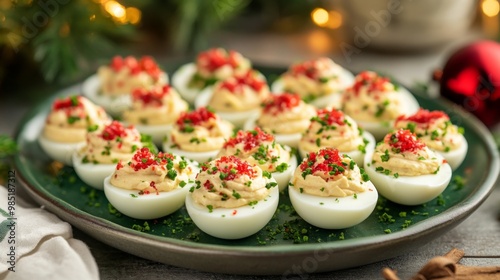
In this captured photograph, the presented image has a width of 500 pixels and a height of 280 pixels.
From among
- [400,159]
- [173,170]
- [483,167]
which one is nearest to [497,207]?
[483,167]

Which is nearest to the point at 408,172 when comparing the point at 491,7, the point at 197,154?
the point at 197,154

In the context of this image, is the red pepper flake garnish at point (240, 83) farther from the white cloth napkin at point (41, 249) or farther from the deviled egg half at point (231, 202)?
the white cloth napkin at point (41, 249)

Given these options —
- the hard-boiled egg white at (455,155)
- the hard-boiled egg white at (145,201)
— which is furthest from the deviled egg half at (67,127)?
the hard-boiled egg white at (455,155)

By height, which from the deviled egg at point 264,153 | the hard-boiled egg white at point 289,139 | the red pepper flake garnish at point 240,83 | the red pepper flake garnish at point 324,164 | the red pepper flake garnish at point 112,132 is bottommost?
the hard-boiled egg white at point 289,139

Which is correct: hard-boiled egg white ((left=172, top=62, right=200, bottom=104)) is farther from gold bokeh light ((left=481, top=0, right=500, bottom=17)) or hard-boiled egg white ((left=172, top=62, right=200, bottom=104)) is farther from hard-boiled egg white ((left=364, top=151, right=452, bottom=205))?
gold bokeh light ((left=481, top=0, right=500, bottom=17))

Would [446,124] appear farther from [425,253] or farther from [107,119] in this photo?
[107,119]

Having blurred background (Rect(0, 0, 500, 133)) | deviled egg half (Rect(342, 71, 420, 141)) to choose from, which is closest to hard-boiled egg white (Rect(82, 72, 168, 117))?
blurred background (Rect(0, 0, 500, 133))
